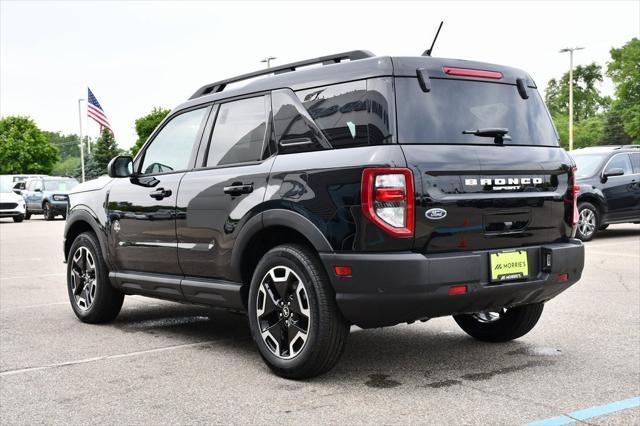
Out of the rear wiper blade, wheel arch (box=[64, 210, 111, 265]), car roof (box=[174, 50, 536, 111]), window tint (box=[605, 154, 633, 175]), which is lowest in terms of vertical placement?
wheel arch (box=[64, 210, 111, 265])

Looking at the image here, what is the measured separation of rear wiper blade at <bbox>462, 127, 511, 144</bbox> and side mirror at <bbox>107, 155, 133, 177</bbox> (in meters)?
3.07

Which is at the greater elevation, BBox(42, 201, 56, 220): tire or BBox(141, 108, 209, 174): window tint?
BBox(141, 108, 209, 174): window tint

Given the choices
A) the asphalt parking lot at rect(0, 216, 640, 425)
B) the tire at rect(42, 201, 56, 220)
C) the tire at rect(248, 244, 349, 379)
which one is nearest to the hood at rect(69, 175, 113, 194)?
the asphalt parking lot at rect(0, 216, 640, 425)

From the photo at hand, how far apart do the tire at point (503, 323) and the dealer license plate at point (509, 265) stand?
96cm

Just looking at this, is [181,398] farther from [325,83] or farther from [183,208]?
[325,83]

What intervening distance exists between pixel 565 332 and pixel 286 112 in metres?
2.96

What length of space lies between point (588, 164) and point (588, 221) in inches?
50.7

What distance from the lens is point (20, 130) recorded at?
265 ft

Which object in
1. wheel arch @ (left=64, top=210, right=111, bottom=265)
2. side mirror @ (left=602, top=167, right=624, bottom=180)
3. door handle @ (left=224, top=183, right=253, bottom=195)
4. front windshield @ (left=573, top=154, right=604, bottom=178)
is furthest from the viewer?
front windshield @ (left=573, top=154, right=604, bottom=178)

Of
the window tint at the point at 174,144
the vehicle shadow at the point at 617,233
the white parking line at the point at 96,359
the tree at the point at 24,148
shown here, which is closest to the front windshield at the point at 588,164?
→ the vehicle shadow at the point at 617,233

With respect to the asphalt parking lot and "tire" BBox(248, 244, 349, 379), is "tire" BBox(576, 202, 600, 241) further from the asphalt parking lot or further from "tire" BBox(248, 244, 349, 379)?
"tire" BBox(248, 244, 349, 379)

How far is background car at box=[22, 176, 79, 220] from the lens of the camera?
3172 centimetres

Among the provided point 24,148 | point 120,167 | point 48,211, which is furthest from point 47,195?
point 24,148

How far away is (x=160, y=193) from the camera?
242 inches
